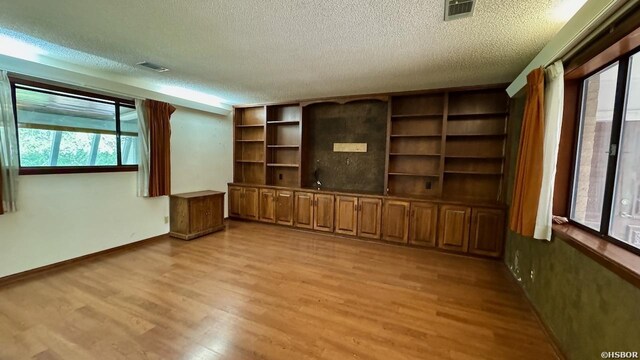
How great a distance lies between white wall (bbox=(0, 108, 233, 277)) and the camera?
2863 millimetres

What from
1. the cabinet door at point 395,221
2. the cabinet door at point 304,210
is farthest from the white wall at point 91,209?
the cabinet door at point 395,221

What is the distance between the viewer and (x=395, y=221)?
4109 mm

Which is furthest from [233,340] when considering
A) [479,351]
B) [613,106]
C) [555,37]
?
[555,37]

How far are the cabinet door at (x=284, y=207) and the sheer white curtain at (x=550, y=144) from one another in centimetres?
364

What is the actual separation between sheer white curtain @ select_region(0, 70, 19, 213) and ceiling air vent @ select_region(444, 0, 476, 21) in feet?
13.4

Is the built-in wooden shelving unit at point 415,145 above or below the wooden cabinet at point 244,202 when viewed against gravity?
above

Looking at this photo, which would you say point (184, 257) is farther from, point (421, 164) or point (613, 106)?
point (613, 106)

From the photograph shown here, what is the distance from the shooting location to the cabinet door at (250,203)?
527 centimetres

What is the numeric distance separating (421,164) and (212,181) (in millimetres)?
3915

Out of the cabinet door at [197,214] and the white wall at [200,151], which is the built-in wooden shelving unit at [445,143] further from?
the cabinet door at [197,214]

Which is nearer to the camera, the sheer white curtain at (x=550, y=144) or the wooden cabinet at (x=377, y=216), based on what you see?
the sheer white curtain at (x=550, y=144)

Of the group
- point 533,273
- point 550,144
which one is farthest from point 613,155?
point 533,273

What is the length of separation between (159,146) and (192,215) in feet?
3.87

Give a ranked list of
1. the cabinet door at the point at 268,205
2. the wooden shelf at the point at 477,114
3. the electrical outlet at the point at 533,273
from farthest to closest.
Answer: the cabinet door at the point at 268,205, the wooden shelf at the point at 477,114, the electrical outlet at the point at 533,273
